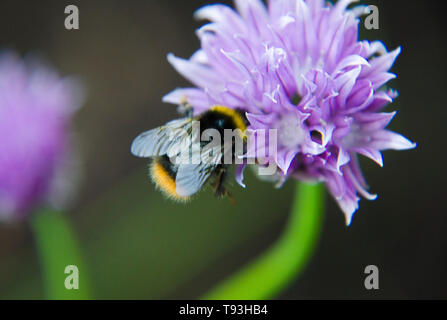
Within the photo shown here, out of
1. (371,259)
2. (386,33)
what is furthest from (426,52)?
(371,259)

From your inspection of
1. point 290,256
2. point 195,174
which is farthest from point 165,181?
point 290,256

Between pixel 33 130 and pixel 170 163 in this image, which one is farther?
pixel 33 130

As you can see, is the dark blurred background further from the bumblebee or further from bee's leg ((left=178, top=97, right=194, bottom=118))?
the bumblebee

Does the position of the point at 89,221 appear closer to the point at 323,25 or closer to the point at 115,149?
the point at 115,149

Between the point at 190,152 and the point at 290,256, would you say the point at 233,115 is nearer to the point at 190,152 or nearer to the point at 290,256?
the point at 190,152

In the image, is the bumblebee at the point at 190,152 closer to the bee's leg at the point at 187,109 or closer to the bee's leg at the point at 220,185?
the bee's leg at the point at 220,185

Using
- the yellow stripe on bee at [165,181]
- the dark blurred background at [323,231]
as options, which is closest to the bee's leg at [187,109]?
the yellow stripe on bee at [165,181]
